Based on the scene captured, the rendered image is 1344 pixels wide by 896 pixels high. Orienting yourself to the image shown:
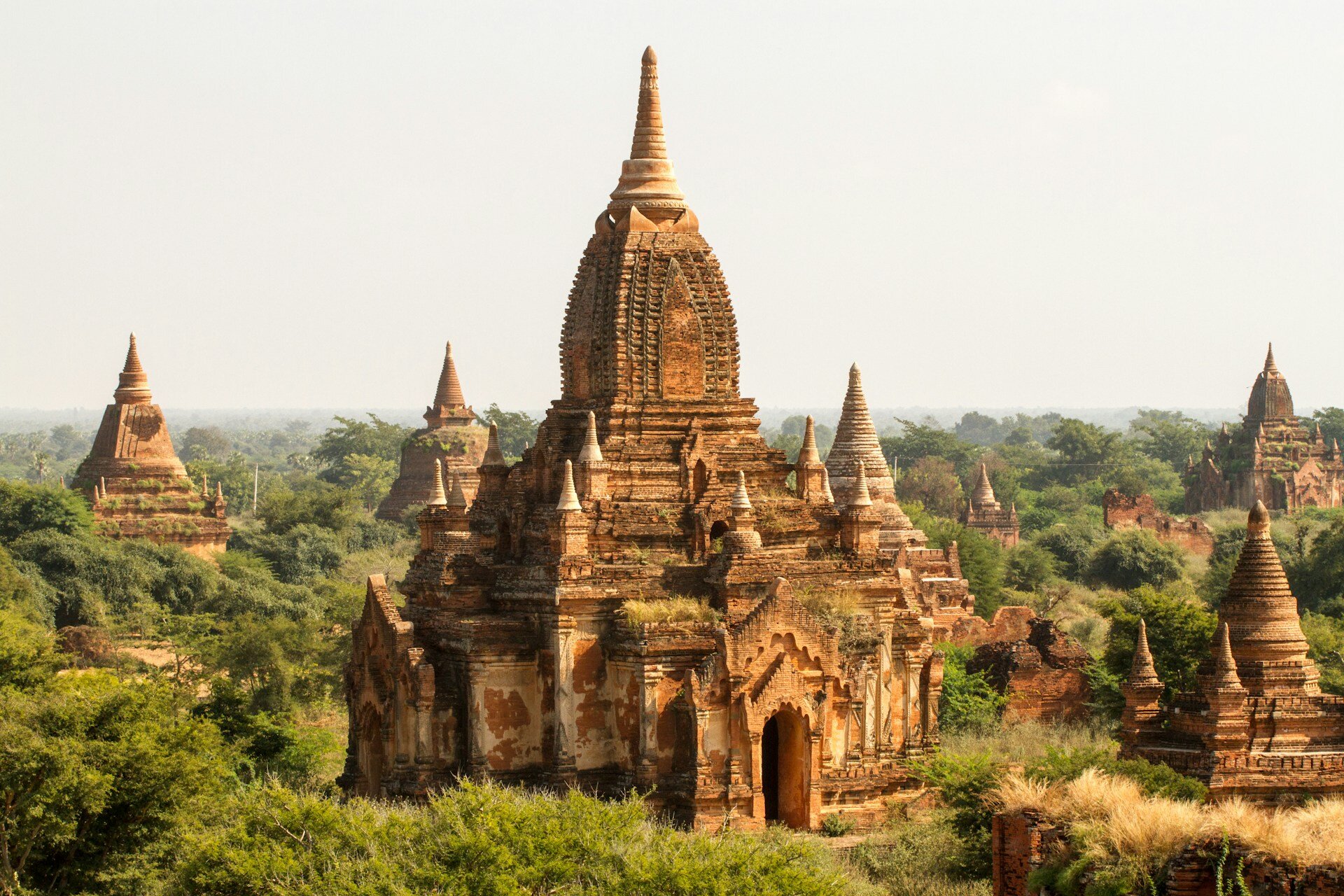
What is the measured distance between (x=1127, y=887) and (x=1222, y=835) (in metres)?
0.91

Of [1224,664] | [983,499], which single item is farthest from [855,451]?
[983,499]

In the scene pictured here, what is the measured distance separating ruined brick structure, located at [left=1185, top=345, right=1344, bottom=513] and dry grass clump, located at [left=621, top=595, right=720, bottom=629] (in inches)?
2391

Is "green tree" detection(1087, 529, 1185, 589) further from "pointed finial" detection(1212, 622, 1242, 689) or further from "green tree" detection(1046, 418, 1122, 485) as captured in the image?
"green tree" detection(1046, 418, 1122, 485)

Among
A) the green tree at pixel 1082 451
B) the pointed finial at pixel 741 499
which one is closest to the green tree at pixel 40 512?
the pointed finial at pixel 741 499

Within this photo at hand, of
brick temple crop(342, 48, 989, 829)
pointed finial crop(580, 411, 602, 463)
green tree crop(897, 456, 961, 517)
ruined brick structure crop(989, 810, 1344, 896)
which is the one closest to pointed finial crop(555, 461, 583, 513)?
brick temple crop(342, 48, 989, 829)

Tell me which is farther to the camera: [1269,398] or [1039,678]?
[1269,398]

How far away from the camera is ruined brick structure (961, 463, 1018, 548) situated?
77.9 metres

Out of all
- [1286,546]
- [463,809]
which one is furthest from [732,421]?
[1286,546]

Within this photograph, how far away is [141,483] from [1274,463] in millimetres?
42344

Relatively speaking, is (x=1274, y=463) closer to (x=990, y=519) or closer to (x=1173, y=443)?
(x=990, y=519)

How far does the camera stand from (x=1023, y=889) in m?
21.5

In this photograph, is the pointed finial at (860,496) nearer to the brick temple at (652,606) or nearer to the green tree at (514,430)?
the brick temple at (652,606)

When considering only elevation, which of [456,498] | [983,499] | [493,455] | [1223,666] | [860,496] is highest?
[493,455]

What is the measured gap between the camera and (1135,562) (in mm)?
66562
